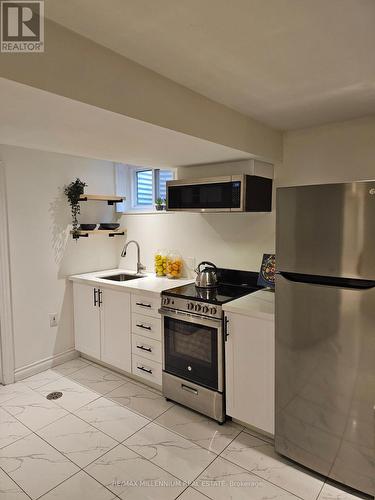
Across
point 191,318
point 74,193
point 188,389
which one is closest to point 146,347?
point 188,389

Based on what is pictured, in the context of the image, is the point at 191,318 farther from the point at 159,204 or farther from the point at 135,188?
the point at 135,188

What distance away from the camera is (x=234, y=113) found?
2.20 metres

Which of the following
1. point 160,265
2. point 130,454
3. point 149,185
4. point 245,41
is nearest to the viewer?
point 245,41

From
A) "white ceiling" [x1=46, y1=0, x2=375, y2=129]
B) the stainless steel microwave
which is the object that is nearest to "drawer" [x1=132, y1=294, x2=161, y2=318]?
the stainless steel microwave

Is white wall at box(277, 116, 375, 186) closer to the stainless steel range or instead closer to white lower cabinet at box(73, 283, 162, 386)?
the stainless steel range

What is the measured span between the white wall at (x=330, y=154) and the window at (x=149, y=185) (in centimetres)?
138

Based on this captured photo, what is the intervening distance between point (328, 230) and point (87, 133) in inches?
57.1

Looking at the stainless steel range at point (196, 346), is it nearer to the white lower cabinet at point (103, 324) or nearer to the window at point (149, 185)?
the white lower cabinet at point (103, 324)

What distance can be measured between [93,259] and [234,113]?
2363mm

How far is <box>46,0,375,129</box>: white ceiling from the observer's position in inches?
45.0

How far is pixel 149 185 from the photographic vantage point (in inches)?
157

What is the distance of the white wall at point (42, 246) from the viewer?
309 cm

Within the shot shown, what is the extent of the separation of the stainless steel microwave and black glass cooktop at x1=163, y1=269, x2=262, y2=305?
0.66m

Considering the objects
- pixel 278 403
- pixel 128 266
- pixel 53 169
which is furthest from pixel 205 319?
pixel 53 169
